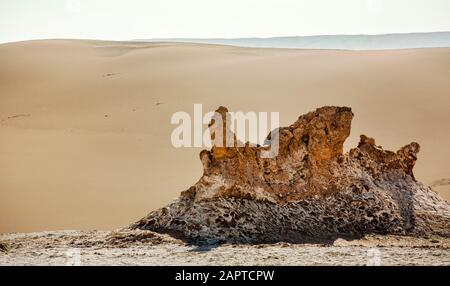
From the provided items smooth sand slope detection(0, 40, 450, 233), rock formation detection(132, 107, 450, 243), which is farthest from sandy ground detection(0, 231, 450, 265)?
smooth sand slope detection(0, 40, 450, 233)

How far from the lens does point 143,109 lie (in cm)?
2414

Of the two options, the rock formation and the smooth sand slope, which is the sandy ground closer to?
the rock formation

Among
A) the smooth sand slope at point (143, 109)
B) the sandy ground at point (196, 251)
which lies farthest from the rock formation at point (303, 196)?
the smooth sand slope at point (143, 109)

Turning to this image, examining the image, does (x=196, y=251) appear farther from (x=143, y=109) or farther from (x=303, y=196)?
(x=143, y=109)

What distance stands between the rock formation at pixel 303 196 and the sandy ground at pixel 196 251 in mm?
302

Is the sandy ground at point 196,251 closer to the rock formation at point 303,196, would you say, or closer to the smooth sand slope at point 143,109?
the rock formation at point 303,196

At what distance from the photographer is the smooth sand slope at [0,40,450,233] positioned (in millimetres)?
13141

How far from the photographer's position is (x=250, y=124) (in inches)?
816

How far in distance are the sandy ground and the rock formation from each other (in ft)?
0.99

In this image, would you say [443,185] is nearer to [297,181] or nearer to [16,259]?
[297,181]

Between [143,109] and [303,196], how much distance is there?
54.5 feet

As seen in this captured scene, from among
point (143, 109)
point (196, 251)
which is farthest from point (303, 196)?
point (143, 109)
